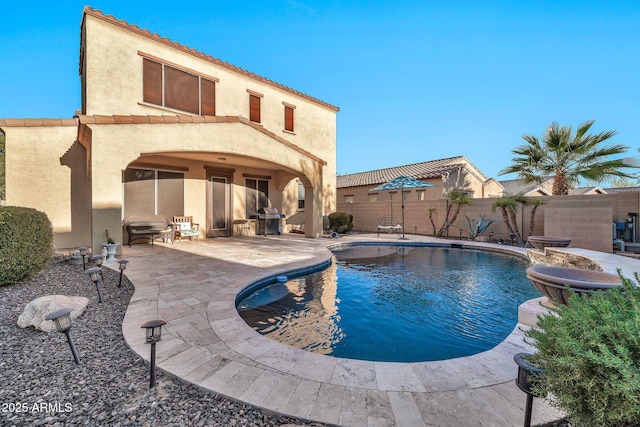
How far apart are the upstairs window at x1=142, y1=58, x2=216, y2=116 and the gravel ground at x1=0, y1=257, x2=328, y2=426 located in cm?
888

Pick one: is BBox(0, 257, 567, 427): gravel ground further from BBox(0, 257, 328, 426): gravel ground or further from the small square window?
the small square window

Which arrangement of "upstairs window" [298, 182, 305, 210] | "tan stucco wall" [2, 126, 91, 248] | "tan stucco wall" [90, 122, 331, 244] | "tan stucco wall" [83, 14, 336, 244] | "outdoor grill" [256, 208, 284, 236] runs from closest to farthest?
"tan stucco wall" [90, 122, 331, 244] < "tan stucco wall" [83, 14, 336, 244] < "tan stucco wall" [2, 126, 91, 248] < "outdoor grill" [256, 208, 284, 236] < "upstairs window" [298, 182, 305, 210]

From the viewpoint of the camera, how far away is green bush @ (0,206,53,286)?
458cm

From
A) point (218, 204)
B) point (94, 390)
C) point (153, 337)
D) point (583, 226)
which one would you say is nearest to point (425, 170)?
point (583, 226)

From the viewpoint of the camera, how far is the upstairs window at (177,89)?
9.89 meters

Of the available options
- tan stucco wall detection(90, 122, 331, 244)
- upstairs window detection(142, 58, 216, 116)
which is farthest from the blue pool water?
upstairs window detection(142, 58, 216, 116)

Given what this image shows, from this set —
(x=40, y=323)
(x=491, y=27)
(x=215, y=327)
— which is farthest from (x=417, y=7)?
(x=40, y=323)

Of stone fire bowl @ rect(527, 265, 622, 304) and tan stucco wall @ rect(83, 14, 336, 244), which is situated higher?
tan stucco wall @ rect(83, 14, 336, 244)

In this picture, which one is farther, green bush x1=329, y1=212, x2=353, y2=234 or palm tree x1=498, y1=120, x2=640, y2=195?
green bush x1=329, y1=212, x2=353, y2=234

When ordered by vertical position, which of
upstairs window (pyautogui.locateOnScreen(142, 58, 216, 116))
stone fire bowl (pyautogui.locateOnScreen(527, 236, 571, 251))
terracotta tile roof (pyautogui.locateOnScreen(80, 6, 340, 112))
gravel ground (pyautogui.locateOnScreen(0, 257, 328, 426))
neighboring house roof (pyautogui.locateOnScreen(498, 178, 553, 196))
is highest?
terracotta tile roof (pyautogui.locateOnScreen(80, 6, 340, 112))

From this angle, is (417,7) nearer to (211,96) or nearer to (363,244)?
(211,96)

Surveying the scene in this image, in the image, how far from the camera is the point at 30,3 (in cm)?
1009

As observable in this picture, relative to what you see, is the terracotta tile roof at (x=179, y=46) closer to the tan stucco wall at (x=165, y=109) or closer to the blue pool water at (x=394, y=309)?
the tan stucco wall at (x=165, y=109)

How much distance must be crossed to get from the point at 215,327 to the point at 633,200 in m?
12.9
